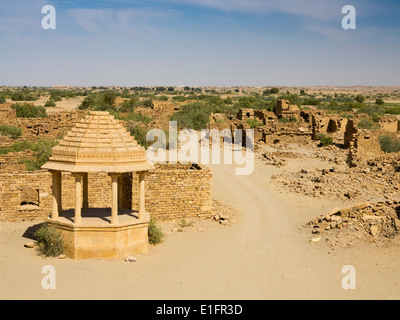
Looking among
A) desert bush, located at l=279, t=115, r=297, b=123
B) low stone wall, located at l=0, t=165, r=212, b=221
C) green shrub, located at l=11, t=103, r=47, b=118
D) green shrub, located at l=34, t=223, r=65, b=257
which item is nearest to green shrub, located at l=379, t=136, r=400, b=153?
desert bush, located at l=279, t=115, r=297, b=123

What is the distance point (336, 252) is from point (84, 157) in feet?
19.9

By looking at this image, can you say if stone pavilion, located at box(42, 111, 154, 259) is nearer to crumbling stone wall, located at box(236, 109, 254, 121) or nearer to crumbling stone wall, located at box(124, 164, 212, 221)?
crumbling stone wall, located at box(124, 164, 212, 221)

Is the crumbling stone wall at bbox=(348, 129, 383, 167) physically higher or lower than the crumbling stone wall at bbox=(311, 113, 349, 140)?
lower

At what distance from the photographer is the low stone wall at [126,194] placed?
1222cm

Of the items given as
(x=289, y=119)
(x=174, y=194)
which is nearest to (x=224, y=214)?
(x=174, y=194)

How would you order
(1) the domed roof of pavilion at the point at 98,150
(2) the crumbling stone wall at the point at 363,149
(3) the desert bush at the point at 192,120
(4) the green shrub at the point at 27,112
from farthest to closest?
(4) the green shrub at the point at 27,112 < (3) the desert bush at the point at 192,120 < (2) the crumbling stone wall at the point at 363,149 < (1) the domed roof of pavilion at the point at 98,150

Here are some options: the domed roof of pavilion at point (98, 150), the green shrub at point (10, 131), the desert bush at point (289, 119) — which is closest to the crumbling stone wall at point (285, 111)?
the desert bush at point (289, 119)

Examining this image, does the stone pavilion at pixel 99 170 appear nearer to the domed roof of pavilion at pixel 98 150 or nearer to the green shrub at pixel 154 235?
the domed roof of pavilion at pixel 98 150

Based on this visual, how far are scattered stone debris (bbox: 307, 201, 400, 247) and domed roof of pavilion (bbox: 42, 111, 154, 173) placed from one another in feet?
16.4

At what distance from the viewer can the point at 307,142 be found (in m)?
28.2

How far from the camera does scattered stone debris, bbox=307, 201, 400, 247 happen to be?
11070 millimetres

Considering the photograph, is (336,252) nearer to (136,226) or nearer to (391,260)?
(391,260)

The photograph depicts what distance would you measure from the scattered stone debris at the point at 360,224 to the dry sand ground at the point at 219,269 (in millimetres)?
365
